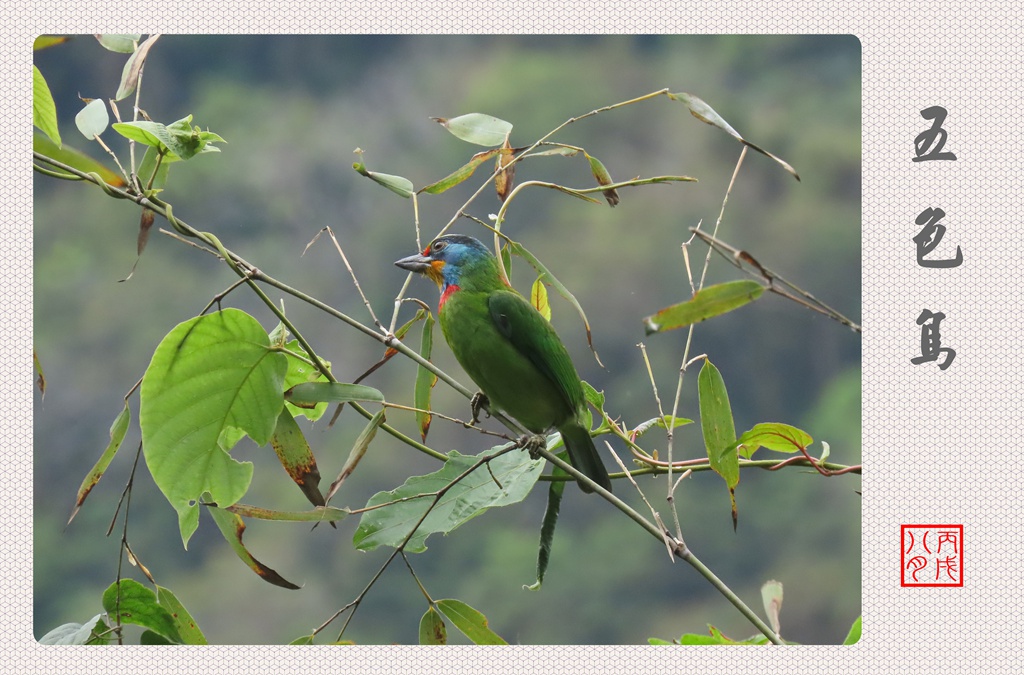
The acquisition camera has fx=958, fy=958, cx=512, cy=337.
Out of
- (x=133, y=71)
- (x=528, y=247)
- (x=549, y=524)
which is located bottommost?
(x=549, y=524)

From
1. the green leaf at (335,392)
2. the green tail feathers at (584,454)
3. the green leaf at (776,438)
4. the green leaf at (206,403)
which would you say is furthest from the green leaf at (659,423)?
the green leaf at (206,403)

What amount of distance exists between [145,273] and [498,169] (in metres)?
13.4

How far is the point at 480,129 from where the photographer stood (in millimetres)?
1472

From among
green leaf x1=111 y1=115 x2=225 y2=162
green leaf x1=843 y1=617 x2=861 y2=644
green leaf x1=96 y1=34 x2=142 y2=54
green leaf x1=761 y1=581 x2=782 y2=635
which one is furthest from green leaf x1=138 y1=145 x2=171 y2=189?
green leaf x1=843 y1=617 x2=861 y2=644

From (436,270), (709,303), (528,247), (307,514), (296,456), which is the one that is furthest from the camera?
(528,247)

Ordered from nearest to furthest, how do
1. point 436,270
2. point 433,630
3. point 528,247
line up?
point 433,630 → point 436,270 → point 528,247

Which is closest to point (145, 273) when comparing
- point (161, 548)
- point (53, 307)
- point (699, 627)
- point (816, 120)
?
point (53, 307)

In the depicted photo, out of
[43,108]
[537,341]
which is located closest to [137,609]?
[43,108]

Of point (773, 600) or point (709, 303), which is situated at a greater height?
point (709, 303)

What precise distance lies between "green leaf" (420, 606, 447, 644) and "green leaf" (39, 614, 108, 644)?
45 cm

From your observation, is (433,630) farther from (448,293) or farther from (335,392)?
(448,293)

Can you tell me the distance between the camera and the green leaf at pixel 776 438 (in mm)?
1303

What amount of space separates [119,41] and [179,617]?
863mm

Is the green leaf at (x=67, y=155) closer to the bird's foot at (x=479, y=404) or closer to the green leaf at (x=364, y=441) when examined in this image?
the green leaf at (x=364, y=441)
